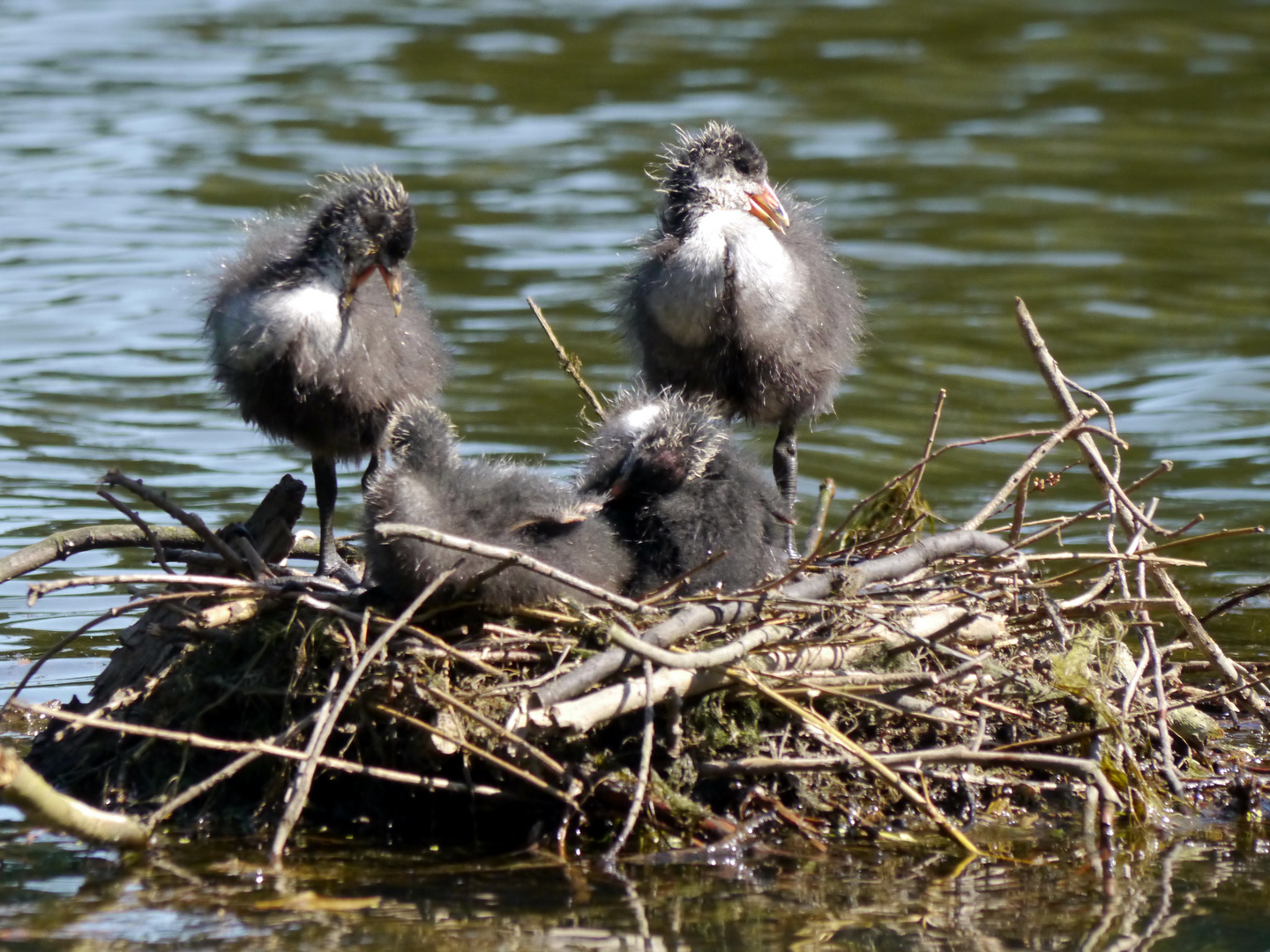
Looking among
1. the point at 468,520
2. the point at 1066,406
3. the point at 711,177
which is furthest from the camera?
the point at 711,177

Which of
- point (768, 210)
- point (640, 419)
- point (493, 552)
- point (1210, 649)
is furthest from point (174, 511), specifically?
point (1210, 649)

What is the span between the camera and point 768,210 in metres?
7.20

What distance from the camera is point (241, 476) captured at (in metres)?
10.5

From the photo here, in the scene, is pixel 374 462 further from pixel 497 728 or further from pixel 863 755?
pixel 863 755

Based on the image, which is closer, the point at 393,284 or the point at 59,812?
the point at 59,812

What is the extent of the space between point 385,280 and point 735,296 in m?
1.20

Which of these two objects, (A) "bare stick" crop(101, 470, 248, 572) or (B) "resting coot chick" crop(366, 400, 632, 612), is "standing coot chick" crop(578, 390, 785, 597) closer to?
(B) "resting coot chick" crop(366, 400, 632, 612)

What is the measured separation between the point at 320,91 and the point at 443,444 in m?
15.5

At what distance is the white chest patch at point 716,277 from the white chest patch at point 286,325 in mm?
1218

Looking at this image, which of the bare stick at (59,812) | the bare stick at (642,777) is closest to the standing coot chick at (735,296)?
the bare stick at (642,777)

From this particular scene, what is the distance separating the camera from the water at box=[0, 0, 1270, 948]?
10.9 metres

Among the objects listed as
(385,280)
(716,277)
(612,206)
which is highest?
(385,280)

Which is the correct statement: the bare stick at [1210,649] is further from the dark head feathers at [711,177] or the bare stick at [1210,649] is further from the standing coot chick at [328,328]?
the standing coot chick at [328,328]

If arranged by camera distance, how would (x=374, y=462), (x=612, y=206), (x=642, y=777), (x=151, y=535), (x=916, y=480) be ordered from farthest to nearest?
(x=612, y=206)
(x=374, y=462)
(x=916, y=480)
(x=151, y=535)
(x=642, y=777)
